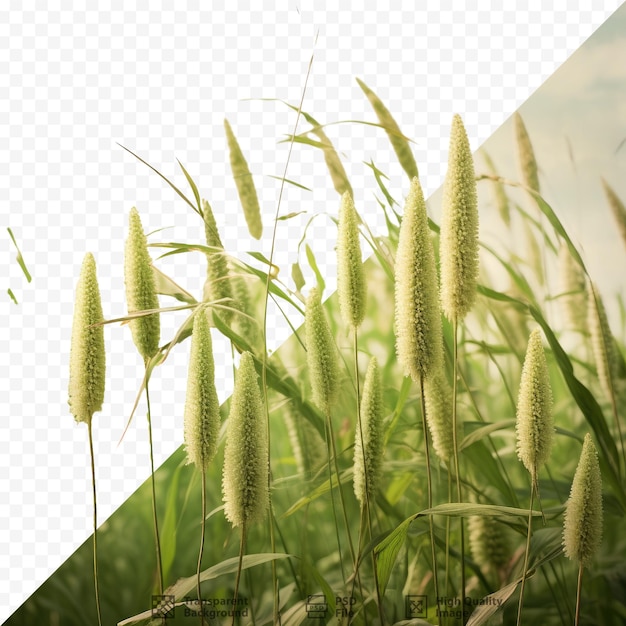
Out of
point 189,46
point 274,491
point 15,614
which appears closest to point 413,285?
point 274,491

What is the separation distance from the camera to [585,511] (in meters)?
0.98

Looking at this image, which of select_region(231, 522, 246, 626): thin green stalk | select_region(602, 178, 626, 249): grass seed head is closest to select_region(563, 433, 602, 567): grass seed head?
select_region(602, 178, 626, 249): grass seed head

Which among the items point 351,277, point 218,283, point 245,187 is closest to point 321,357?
point 351,277

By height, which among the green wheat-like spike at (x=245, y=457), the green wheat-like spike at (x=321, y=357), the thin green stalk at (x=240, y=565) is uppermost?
the green wheat-like spike at (x=321, y=357)

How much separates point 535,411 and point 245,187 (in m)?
0.63

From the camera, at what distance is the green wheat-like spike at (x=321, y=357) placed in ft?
3.66

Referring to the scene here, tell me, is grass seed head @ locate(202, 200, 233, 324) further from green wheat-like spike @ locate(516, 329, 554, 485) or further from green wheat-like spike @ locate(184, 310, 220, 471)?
green wheat-like spike @ locate(516, 329, 554, 485)

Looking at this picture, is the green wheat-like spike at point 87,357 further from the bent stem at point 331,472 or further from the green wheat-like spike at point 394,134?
the green wheat-like spike at point 394,134

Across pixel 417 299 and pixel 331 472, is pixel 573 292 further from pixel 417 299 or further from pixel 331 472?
pixel 331 472

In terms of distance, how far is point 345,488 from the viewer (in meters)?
1.22

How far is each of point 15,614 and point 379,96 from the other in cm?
113

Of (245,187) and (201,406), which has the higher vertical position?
(245,187)

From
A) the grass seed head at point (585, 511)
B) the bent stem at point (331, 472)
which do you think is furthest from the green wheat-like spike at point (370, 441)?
the grass seed head at point (585, 511)

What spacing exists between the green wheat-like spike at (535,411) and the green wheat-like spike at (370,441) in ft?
0.73
